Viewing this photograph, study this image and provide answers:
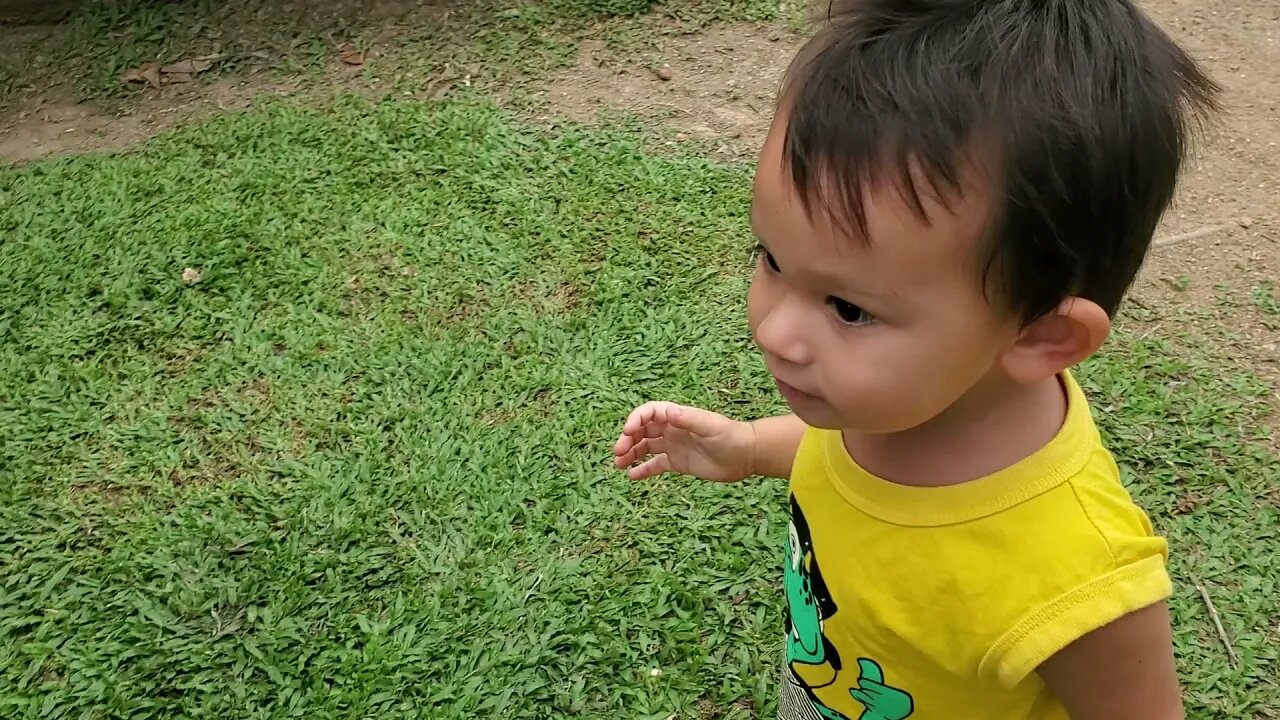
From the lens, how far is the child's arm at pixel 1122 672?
949 mm

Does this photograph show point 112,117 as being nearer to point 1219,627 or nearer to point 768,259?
point 768,259

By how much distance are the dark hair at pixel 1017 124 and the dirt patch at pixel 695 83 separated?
2592mm

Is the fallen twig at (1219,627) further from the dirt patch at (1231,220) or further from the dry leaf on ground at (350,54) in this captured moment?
the dry leaf on ground at (350,54)

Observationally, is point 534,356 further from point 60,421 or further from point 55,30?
Result: point 55,30

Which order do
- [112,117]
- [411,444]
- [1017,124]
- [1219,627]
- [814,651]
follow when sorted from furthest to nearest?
[112,117] → [411,444] → [1219,627] → [814,651] → [1017,124]

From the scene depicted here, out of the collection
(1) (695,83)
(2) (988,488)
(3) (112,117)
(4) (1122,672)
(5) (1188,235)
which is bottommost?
(3) (112,117)

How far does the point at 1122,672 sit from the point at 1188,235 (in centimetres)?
239

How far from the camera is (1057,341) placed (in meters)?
0.91

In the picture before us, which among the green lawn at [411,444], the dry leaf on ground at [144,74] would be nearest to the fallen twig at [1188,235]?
the green lawn at [411,444]

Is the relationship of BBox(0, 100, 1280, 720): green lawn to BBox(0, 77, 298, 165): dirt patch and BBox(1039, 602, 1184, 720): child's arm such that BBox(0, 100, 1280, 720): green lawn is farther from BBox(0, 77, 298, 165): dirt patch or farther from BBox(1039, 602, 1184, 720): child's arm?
BBox(1039, 602, 1184, 720): child's arm

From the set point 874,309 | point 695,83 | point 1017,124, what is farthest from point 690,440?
point 695,83

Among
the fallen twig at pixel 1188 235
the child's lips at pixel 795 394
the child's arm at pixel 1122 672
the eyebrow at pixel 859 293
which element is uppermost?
the eyebrow at pixel 859 293

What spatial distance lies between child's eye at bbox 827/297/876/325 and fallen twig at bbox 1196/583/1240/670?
157 cm

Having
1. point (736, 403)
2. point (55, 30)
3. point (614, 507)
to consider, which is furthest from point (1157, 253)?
point (55, 30)
